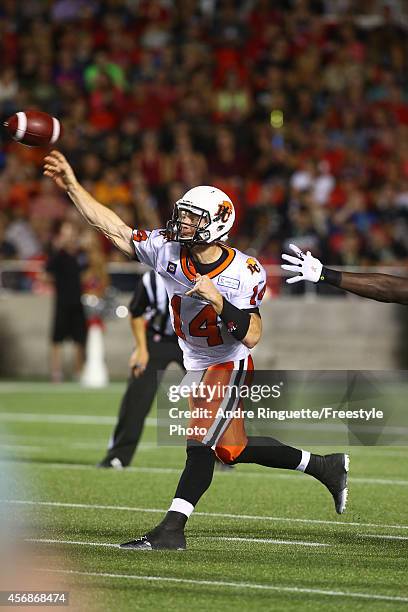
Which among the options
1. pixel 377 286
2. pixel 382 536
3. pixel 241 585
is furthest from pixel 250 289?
pixel 241 585

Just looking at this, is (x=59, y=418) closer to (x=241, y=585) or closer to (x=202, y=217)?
(x=202, y=217)

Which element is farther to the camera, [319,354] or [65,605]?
[319,354]

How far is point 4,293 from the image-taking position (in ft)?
61.6

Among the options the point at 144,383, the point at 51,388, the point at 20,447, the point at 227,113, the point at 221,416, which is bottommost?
the point at 51,388

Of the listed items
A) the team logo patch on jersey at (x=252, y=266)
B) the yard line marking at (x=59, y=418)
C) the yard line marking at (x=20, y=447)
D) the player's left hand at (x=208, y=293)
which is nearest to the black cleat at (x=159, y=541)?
the player's left hand at (x=208, y=293)

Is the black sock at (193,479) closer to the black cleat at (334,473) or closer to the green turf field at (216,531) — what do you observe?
the green turf field at (216,531)

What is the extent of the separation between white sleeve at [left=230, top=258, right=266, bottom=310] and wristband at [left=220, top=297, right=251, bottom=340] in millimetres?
223

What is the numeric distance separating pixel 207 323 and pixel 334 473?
3.89ft

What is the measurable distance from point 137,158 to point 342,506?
11.9 m

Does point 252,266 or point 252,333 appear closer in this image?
point 252,333

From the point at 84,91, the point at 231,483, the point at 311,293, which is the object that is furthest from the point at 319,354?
the point at 231,483

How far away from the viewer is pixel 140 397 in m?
10.6

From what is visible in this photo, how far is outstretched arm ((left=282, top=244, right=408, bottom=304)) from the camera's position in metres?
7.01

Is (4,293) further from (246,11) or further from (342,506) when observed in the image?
(342,506)
